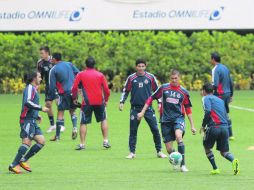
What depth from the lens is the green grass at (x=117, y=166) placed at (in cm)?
1421

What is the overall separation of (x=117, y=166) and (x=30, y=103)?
7.04 feet

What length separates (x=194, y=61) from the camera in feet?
131

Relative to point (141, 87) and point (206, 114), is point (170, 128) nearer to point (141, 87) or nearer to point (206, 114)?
point (206, 114)

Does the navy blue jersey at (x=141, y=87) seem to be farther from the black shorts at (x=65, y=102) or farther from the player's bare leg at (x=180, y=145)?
the black shorts at (x=65, y=102)

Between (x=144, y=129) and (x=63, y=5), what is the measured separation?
726 inches

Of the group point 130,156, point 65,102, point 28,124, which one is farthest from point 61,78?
point 28,124

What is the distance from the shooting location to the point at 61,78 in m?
22.1

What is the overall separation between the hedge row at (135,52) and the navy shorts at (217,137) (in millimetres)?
23730

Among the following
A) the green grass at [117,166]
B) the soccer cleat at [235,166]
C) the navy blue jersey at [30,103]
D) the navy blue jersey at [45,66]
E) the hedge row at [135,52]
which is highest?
the hedge row at [135,52]

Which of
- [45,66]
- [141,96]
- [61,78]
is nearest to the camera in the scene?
[141,96]

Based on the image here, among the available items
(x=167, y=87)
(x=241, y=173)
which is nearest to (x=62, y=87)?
(x=167, y=87)

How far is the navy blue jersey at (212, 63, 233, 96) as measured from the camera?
21.0 metres

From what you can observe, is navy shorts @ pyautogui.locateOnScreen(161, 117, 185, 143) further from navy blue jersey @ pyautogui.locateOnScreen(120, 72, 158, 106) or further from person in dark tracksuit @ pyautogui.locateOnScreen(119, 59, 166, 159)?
navy blue jersey @ pyautogui.locateOnScreen(120, 72, 158, 106)

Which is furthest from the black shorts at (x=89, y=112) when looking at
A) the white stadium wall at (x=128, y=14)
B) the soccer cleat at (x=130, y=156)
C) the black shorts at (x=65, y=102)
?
the white stadium wall at (x=128, y=14)
